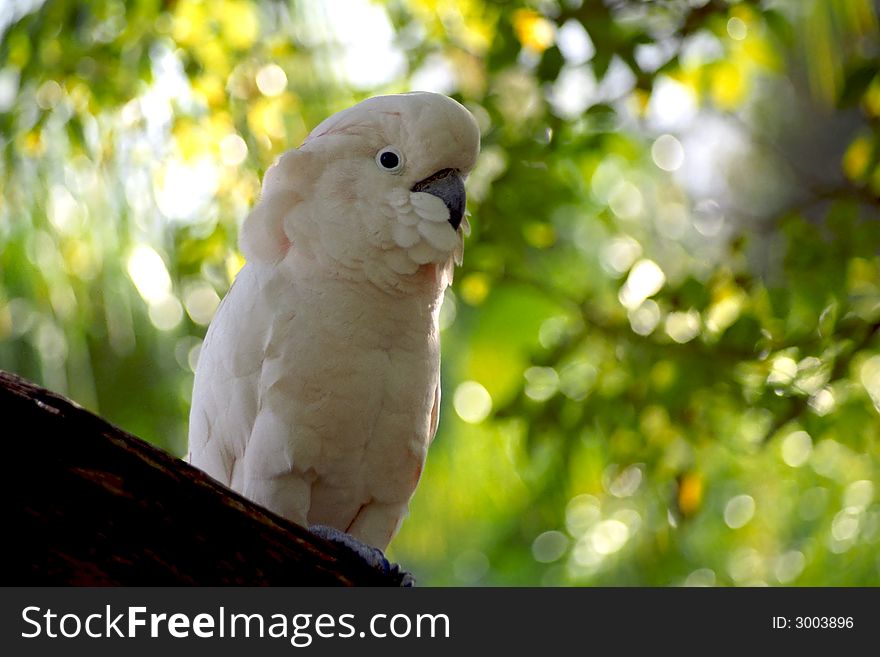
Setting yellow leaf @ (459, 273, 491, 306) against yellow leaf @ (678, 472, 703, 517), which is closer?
yellow leaf @ (459, 273, 491, 306)

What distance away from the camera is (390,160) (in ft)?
5.48

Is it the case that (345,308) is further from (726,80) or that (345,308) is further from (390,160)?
(726,80)

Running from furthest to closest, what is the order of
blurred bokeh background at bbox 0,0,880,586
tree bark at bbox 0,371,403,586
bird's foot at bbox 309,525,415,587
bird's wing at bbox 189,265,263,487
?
blurred bokeh background at bbox 0,0,880,586 → bird's wing at bbox 189,265,263,487 → bird's foot at bbox 309,525,415,587 → tree bark at bbox 0,371,403,586

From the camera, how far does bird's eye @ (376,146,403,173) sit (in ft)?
5.47

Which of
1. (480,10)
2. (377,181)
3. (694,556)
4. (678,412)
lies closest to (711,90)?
(480,10)

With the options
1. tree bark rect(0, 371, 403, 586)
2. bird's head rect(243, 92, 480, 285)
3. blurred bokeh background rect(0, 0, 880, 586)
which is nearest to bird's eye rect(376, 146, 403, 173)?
bird's head rect(243, 92, 480, 285)

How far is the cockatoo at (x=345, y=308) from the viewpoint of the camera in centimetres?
164

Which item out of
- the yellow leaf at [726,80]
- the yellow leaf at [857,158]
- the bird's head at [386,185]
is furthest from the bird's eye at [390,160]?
the yellow leaf at [726,80]

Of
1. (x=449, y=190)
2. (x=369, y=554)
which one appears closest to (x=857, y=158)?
(x=449, y=190)

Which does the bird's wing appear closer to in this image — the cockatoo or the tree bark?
the cockatoo

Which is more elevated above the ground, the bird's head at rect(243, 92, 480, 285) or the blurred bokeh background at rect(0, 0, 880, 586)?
the blurred bokeh background at rect(0, 0, 880, 586)

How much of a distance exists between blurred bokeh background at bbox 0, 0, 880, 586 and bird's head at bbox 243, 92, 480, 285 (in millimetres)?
917

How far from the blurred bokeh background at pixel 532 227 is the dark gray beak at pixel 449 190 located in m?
0.89
